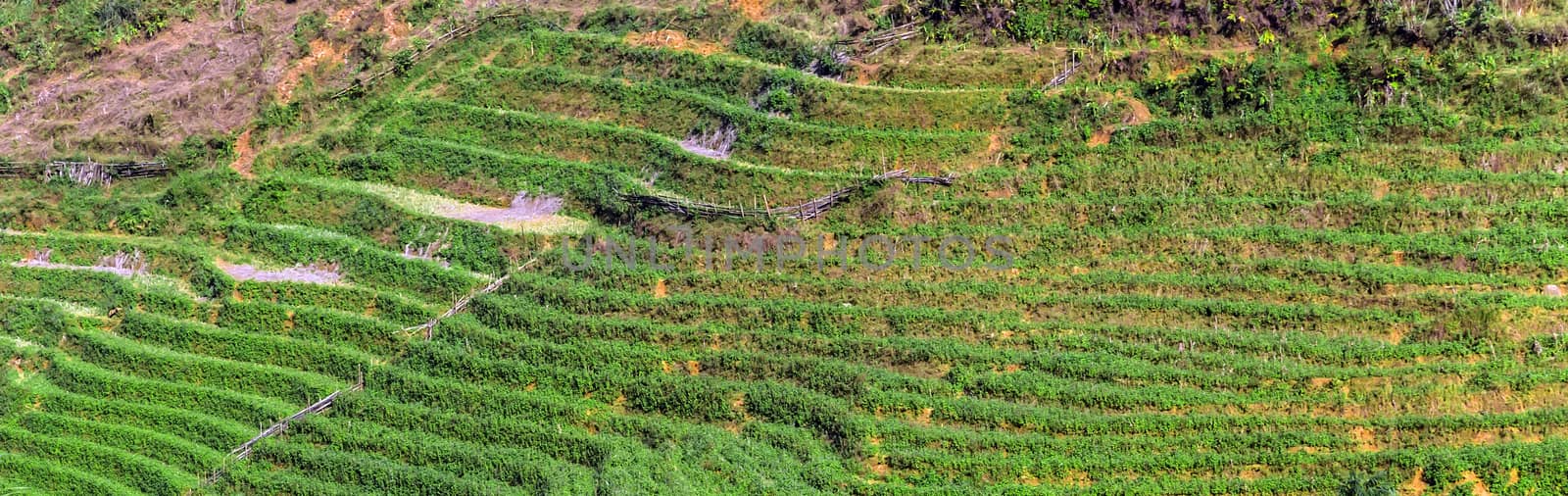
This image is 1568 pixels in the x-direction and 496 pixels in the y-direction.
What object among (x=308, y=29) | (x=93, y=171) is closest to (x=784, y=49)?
(x=308, y=29)

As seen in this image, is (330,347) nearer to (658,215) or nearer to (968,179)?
(658,215)

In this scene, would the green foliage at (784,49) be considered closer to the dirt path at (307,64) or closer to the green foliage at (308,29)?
the dirt path at (307,64)

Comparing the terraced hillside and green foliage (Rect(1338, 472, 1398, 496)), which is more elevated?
the terraced hillside

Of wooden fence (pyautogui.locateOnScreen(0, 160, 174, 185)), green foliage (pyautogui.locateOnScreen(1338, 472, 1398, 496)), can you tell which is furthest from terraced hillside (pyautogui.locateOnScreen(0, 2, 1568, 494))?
wooden fence (pyautogui.locateOnScreen(0, 160, 174, 185))

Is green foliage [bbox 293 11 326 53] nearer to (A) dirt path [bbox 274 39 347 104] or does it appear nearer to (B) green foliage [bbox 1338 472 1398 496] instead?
(A) dirt path [bbox 274 39 347 104]

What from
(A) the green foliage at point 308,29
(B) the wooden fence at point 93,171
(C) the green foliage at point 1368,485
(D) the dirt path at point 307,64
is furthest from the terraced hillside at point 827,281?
(A) the green foliage at point 308,29

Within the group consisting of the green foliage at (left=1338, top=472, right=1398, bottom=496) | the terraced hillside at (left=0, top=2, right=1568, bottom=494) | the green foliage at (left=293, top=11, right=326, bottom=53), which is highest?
the green foliage at (left=293, top=11, right=326, bottom=53)

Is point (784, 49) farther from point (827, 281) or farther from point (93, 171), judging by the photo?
point (93, 171)

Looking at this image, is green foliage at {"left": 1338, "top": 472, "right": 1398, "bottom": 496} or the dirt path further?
the dirt path

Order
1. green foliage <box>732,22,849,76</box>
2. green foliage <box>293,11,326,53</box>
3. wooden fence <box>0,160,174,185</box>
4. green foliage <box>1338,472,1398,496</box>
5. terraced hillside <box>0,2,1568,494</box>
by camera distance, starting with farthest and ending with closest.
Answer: green foliage <box>293,11,326,53</box>, wooden fence <box>0,160,174,185</box>, green foliage <box>732,22,849,76</box>, terraced hillside <box>0,2,1568,494</box>, green foliage <box>1338,472,1398,496</box>

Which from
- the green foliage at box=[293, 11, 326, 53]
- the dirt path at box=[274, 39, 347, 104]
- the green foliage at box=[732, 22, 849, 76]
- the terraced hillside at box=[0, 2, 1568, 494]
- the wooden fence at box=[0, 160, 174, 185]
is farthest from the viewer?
the green foliage at box=[293, 11, 326, 53]
